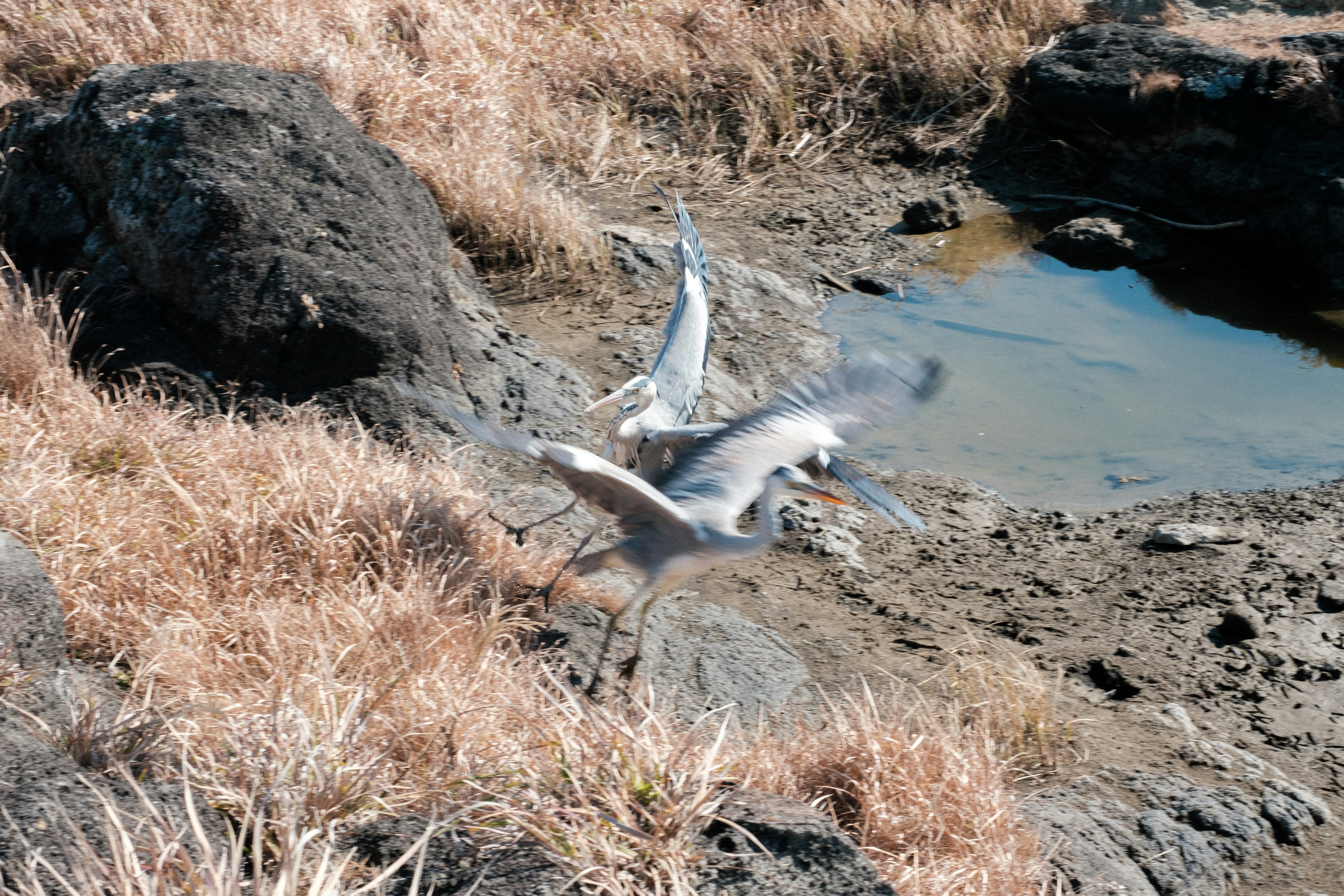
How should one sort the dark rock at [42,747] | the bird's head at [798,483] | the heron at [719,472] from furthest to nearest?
1. the bird's head at [798,483]
2. the heron at [719,472]
3. the dark rock at [42,747]

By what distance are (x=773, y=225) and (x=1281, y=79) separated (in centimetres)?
355

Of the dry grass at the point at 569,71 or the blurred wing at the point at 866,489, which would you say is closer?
the blurred wing at the point at 866,489

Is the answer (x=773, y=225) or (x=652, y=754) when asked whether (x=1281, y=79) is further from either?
(x=652, y=754)

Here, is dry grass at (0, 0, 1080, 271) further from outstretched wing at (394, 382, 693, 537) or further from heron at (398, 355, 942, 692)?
outstretched wing at (394, 382, 693, 537)

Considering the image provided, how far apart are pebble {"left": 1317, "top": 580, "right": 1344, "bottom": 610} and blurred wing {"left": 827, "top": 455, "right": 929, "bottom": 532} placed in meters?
1.60

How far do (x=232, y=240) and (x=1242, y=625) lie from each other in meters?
4.22

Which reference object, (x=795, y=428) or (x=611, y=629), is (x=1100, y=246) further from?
(x=611, y=629)

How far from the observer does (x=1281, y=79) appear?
7309mm

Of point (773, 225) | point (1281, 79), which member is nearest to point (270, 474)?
point (773, 225)

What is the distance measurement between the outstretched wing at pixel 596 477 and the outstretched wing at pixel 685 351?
86cm

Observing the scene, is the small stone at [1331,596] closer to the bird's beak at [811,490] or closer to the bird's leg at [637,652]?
the bird's beak at [811,490]

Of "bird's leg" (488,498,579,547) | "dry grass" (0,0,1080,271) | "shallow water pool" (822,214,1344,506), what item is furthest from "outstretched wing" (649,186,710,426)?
Result: "dry grass" (0,0,1080,271)

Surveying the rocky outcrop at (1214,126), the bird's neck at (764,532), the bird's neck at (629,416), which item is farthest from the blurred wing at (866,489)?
the rocky outcrop at (1214,126)

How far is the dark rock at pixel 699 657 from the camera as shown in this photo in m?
3.66
